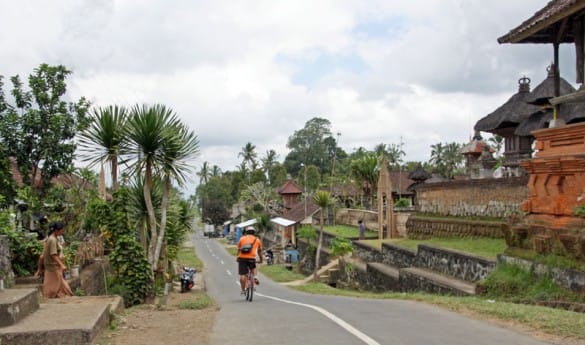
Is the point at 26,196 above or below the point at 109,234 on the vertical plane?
above

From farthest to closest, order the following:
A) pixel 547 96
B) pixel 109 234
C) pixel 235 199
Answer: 1. pixel 235 199
2. pixel 547 96
3. pixel 109 234

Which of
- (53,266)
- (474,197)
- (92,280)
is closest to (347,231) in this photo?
(474,197)

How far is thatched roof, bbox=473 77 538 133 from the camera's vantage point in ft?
67.5

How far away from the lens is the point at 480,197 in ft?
65.0

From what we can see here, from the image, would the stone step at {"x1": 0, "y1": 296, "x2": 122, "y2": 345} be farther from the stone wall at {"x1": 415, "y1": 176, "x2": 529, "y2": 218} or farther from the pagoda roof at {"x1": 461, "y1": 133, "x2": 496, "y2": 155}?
the pagoda roof at {"x1": 461, "y1": 133, "x2": 496, "y2": 155}

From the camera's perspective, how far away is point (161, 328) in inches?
326

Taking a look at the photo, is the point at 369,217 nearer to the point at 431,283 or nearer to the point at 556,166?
the point at 431,283

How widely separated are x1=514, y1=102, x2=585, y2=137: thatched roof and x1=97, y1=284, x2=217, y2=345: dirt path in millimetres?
9381

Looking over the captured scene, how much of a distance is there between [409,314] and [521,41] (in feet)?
23.8

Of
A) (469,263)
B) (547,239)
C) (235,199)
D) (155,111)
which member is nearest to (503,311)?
(547,239)

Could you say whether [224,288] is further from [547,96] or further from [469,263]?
[547,96]

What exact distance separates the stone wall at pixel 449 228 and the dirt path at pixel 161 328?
990 cm

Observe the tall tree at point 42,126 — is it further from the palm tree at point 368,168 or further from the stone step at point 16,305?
the palm tree at point 368,168

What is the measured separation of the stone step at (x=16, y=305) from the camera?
22.2 ft
